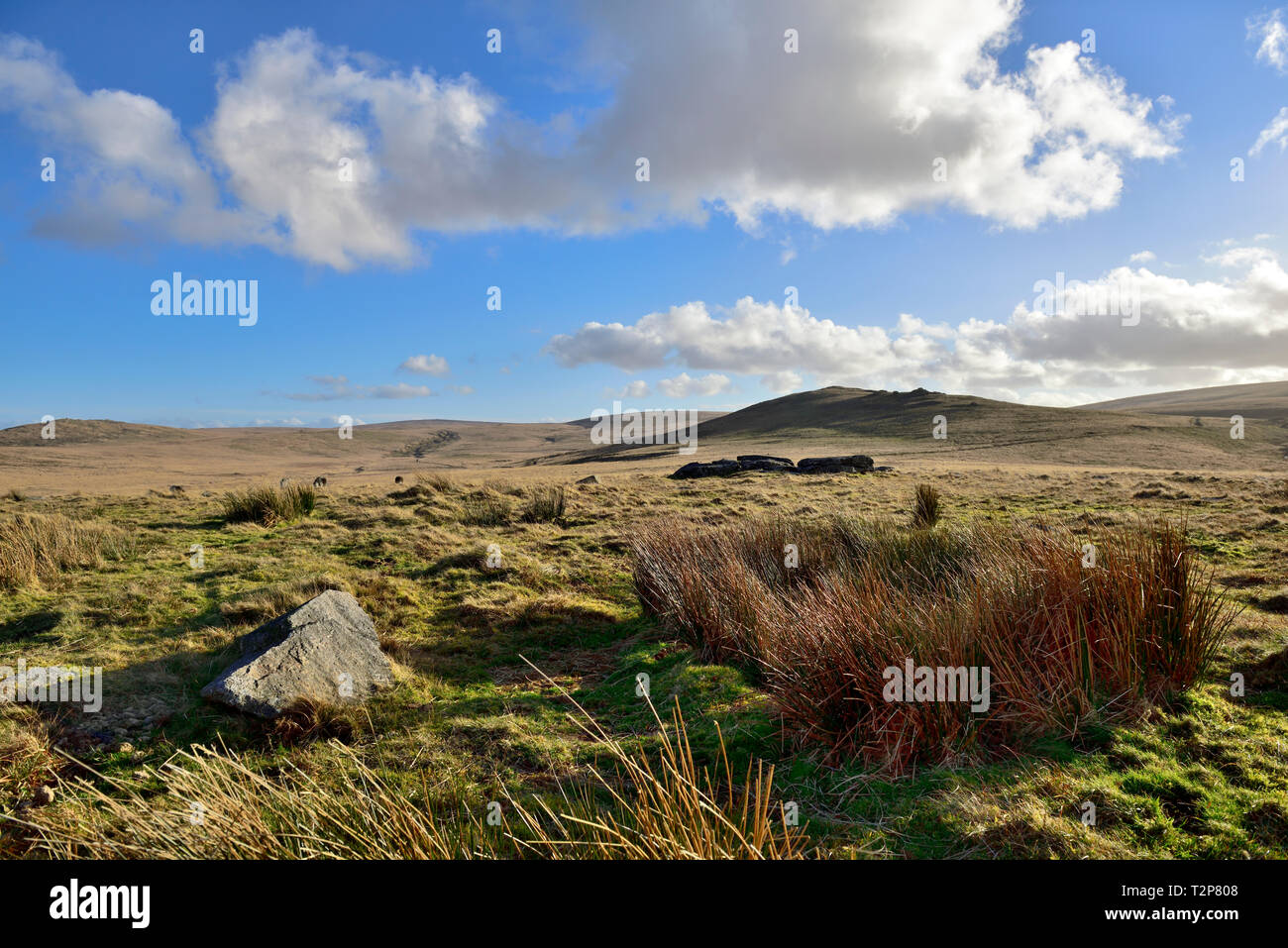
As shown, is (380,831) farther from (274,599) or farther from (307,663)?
(274,599)

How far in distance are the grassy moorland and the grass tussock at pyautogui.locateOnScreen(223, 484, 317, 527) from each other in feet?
9.15

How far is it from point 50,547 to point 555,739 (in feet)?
31.6

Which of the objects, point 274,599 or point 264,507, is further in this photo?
point 264,507

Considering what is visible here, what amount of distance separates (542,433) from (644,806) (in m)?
165

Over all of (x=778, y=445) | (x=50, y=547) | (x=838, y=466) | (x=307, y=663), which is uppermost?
(x=778, y=445)

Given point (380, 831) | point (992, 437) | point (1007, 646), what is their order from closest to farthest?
1. point (380, 831)
2. point (1007, 646)
3. point (992, 437)

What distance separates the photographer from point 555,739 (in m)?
4.55

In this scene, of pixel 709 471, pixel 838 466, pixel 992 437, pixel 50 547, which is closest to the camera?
pixel 50 547

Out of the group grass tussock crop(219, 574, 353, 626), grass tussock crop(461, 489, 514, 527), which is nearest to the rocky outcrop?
grass tussock crop(461, 489, 514, 527)

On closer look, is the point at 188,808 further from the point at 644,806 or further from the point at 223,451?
the point at 223,451

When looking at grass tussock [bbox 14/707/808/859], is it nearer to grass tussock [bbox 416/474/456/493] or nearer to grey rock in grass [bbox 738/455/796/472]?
grass tussock [bbox 416/474/456/493]

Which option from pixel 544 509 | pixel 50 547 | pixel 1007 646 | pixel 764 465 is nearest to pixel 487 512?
pixel 544 509

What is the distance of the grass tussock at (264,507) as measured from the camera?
1391cm
